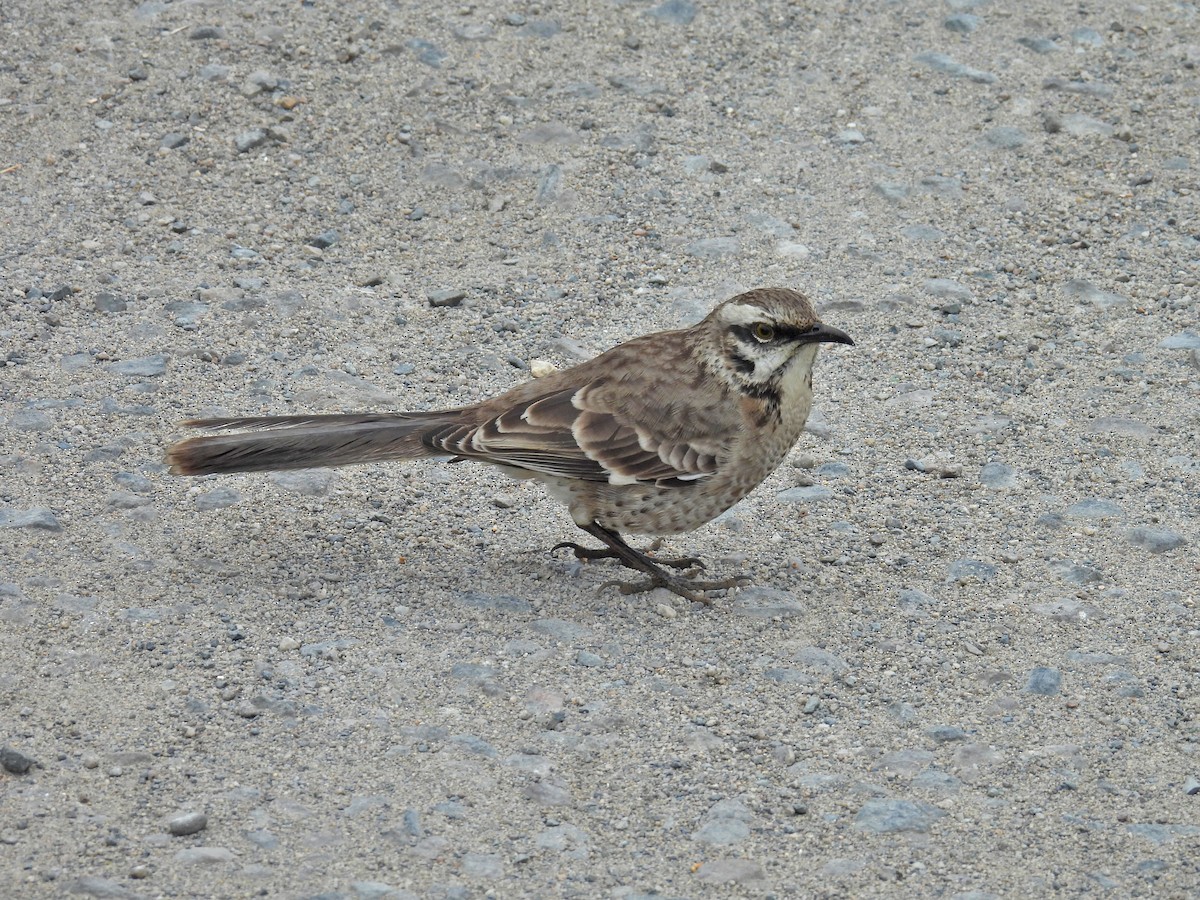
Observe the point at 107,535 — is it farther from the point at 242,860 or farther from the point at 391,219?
the point at 391,219

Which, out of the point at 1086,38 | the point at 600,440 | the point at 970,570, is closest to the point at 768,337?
the point at 600,440

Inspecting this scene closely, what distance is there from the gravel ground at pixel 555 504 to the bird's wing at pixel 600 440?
0.47 m

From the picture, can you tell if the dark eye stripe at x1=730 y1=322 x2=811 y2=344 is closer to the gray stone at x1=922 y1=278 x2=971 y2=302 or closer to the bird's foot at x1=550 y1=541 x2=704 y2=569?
the bird's foot at x1=550 y1=541 x2=704 y2=569

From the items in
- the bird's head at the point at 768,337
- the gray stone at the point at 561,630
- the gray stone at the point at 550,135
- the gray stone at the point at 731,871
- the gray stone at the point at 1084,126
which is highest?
the gray stone at the point at 1084,126

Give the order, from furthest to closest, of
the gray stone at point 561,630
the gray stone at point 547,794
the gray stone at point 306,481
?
1. the gray stone at point 306,481
2. the gray stone at point 561,630
3. the gray stone at point 547,794

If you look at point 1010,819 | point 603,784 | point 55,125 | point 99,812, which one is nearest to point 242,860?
point 99,812

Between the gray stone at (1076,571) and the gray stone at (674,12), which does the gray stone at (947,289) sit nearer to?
the gray stone at (1076,571)

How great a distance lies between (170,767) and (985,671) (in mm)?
2695

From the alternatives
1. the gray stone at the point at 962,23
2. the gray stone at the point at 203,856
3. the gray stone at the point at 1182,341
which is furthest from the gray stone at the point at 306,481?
the gray stone at the point at 962,23

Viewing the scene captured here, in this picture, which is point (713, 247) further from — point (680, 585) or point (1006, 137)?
point (680, 585)

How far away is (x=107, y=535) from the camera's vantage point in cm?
585

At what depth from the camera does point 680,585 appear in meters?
5.83

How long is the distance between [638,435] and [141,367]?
8.05ft

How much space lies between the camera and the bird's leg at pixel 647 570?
583 cm
